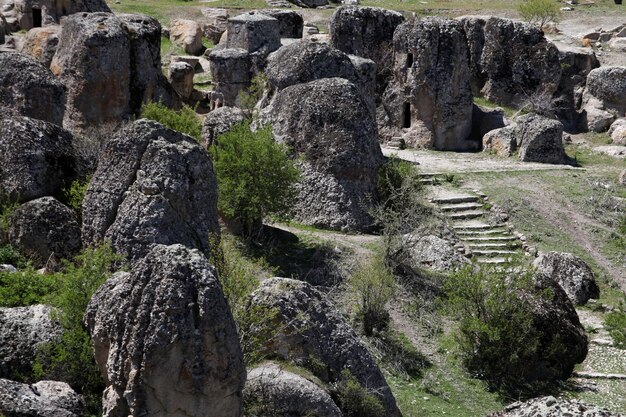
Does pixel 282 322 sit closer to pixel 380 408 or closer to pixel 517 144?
pixel 380 408

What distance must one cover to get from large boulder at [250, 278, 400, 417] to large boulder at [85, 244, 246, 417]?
4208 mm

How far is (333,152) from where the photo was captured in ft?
119

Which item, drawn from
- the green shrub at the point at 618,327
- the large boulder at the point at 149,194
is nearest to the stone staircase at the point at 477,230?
→ the green shrub at the point at 618,327

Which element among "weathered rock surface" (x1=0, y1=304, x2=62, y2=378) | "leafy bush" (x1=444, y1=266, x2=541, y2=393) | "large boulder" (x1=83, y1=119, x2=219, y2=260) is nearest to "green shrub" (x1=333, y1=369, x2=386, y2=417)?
"large boulder" (x1=83, y1=119, x2=219, y2=260)

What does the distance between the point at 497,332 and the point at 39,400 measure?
12.9 m

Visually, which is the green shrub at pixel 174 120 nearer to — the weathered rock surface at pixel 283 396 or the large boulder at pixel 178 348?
the weathered rock surface at pixel 283 396

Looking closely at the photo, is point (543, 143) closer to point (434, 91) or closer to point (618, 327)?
point (434, 91)

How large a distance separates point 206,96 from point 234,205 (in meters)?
18.4

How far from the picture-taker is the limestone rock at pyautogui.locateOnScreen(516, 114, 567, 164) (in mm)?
45562

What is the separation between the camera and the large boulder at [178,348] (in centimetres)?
1736

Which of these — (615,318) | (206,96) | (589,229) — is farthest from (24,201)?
(206,96)

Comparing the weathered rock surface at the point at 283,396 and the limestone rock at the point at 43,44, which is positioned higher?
the limestone rock at the point at 43,44

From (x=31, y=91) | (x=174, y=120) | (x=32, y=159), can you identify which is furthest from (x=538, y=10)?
(x=32, y=159)

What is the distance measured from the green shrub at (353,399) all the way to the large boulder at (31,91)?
1698 centimetres
